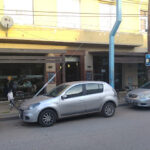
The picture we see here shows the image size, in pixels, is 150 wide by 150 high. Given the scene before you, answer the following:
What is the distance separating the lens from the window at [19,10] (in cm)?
1132

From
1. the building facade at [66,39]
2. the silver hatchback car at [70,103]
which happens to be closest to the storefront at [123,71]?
the building facade at [66,39]

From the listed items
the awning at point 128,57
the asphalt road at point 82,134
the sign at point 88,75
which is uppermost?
the awning at point 128,57

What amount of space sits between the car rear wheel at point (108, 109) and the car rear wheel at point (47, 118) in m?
2.22

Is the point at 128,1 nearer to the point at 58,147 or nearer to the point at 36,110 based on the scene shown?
the point at 36,110

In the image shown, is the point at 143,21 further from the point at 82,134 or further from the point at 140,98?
the point at 82,134

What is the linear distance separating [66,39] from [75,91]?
19.3 ft

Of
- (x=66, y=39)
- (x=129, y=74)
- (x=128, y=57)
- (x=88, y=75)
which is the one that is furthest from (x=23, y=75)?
(x=129, y=74)

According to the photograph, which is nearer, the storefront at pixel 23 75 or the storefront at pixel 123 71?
the storefront at pixel 23 75

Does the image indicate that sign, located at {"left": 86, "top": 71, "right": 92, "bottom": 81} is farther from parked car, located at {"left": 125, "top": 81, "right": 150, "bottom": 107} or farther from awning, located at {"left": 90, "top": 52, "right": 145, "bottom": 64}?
parked car, located at {"left": 125, "top": 81, "right": 150, "bottom": 107}

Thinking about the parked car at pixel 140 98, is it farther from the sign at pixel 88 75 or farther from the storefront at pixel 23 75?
the storefront at pixel 23 75

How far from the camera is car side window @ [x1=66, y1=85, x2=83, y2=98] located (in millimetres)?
7468

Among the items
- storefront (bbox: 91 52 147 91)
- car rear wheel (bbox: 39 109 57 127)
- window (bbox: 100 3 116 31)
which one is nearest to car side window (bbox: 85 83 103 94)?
car rear wheel (bbox: 39 109 57 127)

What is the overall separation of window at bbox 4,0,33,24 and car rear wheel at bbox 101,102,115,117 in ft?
23.8

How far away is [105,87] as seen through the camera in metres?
8.34
